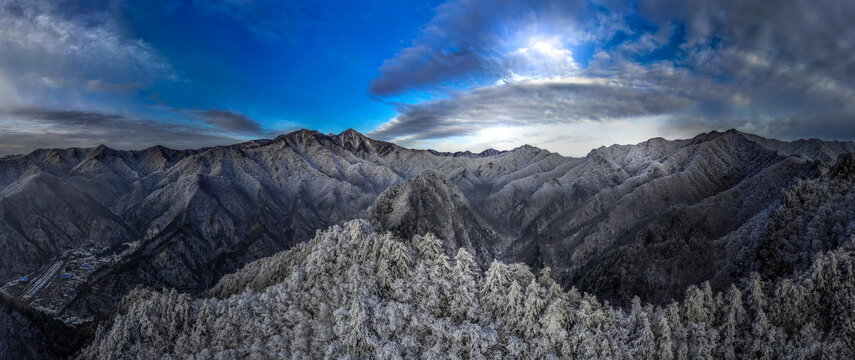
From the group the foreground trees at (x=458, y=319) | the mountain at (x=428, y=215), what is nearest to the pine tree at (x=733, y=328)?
the foreground trees at (x=458, y=319)

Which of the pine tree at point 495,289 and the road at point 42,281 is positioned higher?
the pine tree at point 495,289

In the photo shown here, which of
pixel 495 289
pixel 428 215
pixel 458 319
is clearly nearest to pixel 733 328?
pixel 495 289

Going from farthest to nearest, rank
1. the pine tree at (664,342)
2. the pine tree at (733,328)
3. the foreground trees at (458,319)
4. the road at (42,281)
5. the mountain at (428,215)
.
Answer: the road at (42,281) < the mountain at (428,215) < the pine tree at (733,328) < the foreground trees at (458,319) < the pine tree at (664,342)

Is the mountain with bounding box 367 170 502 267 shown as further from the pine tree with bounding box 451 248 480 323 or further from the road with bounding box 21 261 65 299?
the road with bounding box 21 261 65 299

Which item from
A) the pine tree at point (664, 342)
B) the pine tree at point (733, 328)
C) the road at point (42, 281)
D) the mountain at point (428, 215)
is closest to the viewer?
the pine tree at point (664, 342)

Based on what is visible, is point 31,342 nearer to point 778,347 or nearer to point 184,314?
point 184,314

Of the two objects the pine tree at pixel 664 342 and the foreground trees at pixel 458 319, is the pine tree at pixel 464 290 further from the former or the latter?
the pine tree at pixel 664 342

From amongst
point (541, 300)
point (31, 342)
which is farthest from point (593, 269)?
point (31, 342)

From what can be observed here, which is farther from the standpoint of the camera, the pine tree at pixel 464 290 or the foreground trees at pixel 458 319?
the pine tree at pixel 464 290
